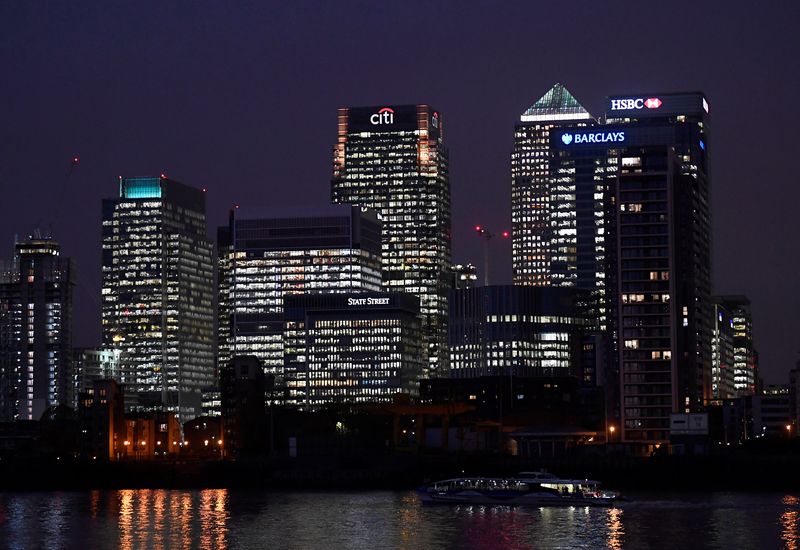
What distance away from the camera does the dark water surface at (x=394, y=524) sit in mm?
134875

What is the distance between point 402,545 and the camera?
13212 centimetres

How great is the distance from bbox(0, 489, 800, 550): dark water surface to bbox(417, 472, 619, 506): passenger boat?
3179mm

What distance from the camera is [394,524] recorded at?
6004 inches

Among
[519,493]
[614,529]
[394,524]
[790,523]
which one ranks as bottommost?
[614,529]

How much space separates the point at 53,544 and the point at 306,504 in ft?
165

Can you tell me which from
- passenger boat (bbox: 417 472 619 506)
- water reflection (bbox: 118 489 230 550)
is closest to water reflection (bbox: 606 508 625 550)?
passenger boat (bbox: 417 472 619 506)

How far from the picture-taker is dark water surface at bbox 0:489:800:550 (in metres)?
135

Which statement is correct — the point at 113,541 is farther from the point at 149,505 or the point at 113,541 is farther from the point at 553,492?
the point at 553,492

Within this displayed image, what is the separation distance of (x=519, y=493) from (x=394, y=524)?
34461 mm

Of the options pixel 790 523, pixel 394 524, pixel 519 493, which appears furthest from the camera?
pixel 519 493

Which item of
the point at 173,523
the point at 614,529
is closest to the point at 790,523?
the point at 614,529

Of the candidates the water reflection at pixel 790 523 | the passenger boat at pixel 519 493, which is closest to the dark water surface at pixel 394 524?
the water reflection at pixel 790 523

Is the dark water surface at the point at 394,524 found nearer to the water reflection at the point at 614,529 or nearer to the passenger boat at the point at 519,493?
the water reflection at the point at 614,529

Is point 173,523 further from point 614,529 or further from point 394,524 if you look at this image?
point 614,529
